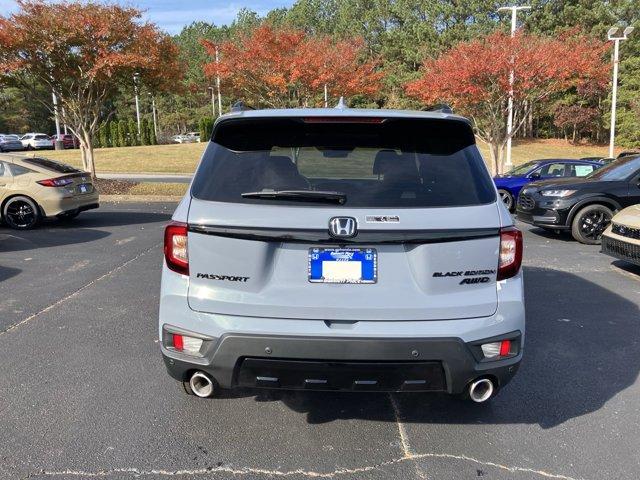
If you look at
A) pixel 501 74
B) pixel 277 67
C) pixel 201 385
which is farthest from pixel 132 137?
pixel 201 385

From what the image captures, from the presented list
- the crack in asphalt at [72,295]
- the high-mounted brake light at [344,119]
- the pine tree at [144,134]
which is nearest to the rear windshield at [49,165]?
the crack in asphalt at [72,295]

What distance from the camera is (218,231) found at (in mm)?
2820

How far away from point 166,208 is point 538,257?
9.33m

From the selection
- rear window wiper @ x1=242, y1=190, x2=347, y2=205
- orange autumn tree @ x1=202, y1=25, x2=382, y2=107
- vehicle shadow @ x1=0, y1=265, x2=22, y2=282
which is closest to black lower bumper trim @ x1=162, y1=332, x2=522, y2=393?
rear window wiper @ x1=242, y1=190, x2=347, y2=205

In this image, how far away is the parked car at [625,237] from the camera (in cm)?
703

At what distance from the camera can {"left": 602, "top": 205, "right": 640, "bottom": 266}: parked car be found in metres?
7.03

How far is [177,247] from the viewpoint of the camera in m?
2.92

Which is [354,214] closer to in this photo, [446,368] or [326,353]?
[326,353]

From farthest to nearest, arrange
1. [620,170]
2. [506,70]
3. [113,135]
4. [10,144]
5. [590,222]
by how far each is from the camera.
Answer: [113,135] < [10,144] < [506,70] < [620,170] < [590,222]

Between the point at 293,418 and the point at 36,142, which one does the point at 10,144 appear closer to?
the point at 36,142

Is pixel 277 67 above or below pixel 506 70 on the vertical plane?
above

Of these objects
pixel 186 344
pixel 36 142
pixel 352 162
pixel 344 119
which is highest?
pixel 344 119

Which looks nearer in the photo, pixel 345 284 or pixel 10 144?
pixel 345 284

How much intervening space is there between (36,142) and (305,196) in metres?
52.3
